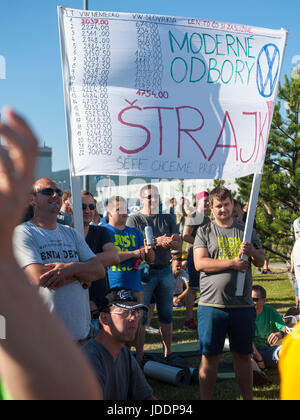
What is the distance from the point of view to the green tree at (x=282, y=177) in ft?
32.8

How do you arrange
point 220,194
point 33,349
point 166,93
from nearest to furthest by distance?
point 33,349, point 166,93, point 220,194

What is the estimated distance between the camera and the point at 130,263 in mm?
5023

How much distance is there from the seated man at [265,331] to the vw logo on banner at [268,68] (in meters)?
2.43

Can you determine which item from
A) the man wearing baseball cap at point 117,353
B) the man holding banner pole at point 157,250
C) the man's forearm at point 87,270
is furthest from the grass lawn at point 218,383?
the man's forearm at point 87,270

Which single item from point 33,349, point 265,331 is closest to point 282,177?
point 265,331

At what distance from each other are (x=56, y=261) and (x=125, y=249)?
2056 millimetres

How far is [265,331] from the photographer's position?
570 centimetres

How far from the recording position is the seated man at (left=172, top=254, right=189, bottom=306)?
9062mm

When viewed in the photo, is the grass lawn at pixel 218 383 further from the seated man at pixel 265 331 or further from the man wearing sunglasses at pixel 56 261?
the man wearing sunglasses at pixel 56 261

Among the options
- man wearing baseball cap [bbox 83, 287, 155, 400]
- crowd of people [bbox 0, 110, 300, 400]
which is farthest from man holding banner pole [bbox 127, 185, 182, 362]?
man wearing baseball cap [bbox 83, 287, 155, 400]

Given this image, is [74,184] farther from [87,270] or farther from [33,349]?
[33,349]

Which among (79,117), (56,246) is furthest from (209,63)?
(56,246)

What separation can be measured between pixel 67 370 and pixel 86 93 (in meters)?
3.10

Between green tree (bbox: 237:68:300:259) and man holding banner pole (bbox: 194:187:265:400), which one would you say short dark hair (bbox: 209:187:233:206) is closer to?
man holding banner pole (bbox: 194:187:265:400)
